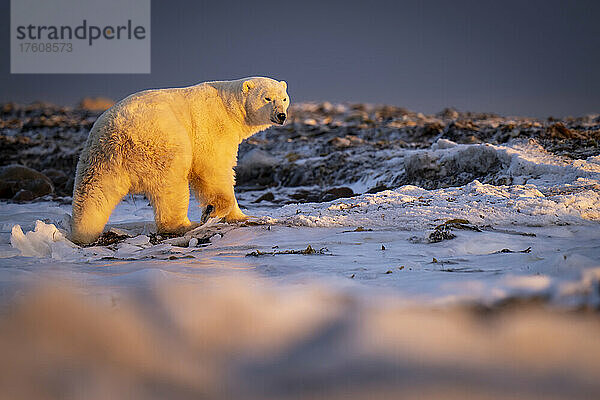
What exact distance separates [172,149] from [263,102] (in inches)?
53.8

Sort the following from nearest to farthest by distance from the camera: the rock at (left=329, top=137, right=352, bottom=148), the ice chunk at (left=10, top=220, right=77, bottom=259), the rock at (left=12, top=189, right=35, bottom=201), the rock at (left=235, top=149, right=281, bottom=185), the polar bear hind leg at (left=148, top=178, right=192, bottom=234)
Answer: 1. the ice chunk at (left=10, top=220, right=77, bottom=259)
2. the polar bear hind leg at (left=148, top=178, right=192, bottom=234)
3. the rock at (left=12, top=189, right=35, bottom=201)
4. the rock at (left=235, top=149, right=281, bottom=185)
5. the rock at (left=329, top=137, right=352, bottom=148)

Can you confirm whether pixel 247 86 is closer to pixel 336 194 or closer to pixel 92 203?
pixel 92 203

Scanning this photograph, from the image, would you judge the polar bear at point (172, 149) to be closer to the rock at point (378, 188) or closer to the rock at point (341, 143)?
the rock at point (378, 188)

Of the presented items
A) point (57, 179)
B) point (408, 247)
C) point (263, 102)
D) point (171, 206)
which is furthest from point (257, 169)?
point (408, 247)

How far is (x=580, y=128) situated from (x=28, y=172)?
1324 cm

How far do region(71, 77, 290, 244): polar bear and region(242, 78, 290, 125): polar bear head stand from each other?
0.4 inches

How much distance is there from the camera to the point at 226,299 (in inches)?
96.8

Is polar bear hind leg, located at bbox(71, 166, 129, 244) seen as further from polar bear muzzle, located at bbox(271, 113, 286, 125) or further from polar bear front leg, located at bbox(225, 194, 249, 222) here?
polar bear muzzle, located at bbox(271, 113, 286, 125)

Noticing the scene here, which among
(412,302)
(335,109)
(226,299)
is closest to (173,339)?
(226,299)

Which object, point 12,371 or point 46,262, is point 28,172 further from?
point 12,371

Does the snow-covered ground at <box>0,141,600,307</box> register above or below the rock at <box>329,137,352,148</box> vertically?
below

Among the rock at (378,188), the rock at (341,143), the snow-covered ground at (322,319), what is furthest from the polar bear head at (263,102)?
the rock at (341,143)

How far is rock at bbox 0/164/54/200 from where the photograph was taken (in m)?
10.3

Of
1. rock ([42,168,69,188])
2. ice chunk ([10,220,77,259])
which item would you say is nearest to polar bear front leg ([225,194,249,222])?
ice chunk ([10,220,77,259])
